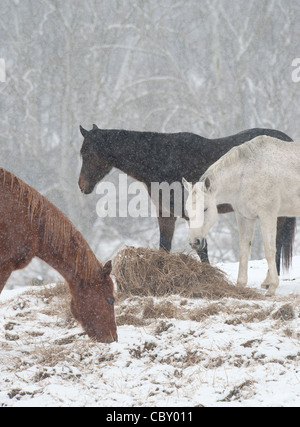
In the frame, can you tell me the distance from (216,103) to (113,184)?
3545 mm

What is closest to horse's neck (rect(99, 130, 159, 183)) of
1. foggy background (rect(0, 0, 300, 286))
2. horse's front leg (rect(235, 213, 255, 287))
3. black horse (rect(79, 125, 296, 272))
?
black horse (rect(79, 125, 296, 272))

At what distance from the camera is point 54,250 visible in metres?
4.51

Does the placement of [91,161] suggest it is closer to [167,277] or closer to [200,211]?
[200,211]

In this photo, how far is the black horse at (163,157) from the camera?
718 centimetres

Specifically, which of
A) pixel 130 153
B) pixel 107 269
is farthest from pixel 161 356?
pixel 130 153

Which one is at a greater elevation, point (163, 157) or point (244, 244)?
point (163, 157)

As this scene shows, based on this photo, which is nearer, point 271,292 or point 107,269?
point 107,269

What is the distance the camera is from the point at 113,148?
731cm

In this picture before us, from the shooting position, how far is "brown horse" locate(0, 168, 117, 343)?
4.39m

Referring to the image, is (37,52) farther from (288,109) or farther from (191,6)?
(288,109)

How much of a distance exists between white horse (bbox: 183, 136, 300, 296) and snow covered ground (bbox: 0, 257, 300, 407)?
0.83m

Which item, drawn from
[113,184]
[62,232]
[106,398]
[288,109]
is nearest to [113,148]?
[62,232]

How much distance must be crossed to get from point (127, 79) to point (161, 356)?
462 inches
